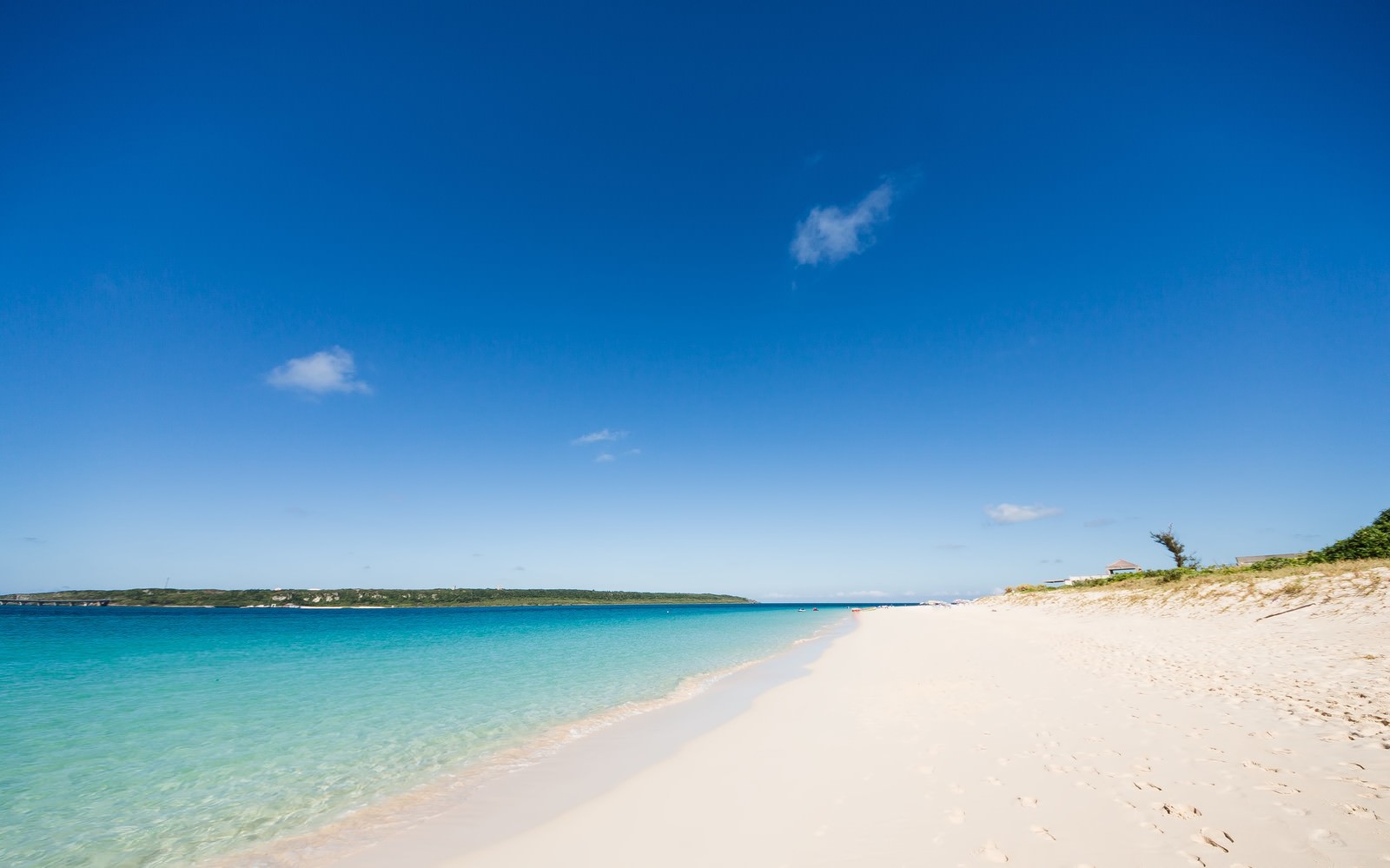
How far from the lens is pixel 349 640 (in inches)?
1473

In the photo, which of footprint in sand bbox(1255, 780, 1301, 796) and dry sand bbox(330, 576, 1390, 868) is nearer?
dry sand bbox(330, 576, 1390, 868)

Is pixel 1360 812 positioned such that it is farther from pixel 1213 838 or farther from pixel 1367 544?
pixel 1367 544

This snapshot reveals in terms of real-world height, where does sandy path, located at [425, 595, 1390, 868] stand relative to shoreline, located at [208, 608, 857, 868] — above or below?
above

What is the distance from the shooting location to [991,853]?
433 cm

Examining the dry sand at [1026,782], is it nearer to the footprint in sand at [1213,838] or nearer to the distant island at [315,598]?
the footprint in sand at [1213,838]

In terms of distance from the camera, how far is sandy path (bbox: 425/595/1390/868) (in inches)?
171

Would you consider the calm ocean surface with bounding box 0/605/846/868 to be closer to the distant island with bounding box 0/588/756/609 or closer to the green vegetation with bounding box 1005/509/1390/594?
the green vegetation with bounding box 1005/509/1390/594

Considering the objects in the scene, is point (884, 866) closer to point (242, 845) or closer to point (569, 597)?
point (242, 845)

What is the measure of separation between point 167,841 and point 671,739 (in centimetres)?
694

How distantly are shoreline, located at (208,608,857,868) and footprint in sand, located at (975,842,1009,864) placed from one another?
4.76 metres

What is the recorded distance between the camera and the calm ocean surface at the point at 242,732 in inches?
261

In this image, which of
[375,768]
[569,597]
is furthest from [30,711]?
[569,597]

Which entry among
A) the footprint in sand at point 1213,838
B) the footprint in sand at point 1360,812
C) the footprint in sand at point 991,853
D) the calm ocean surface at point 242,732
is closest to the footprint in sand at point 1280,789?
the footprint in sand at point 1360,812

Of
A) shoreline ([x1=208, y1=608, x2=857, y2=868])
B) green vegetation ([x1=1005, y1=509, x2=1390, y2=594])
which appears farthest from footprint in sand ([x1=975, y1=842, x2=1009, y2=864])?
green vegetation ([x1=1005, y1=509, x2=1390, y2=594])
